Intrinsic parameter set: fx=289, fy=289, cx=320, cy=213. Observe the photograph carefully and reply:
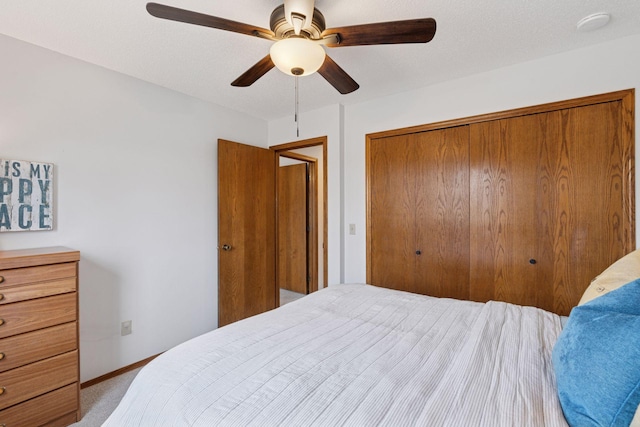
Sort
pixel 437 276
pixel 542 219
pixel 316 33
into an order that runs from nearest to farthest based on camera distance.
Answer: pixel 316 33 → pixel 542 219 → pixel 437 276

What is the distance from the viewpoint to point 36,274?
1.63 m

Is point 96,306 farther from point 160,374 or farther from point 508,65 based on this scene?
point 508,65

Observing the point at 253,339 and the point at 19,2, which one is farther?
the point at 19,2

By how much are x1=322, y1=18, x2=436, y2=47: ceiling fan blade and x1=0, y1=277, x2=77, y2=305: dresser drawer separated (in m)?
2.03

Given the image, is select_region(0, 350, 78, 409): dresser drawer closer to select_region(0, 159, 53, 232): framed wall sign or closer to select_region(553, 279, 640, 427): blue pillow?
select_region(0, 159, 53, 232): framed wall sign

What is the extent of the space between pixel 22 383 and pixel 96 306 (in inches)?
24.9

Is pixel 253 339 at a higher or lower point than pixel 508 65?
lower

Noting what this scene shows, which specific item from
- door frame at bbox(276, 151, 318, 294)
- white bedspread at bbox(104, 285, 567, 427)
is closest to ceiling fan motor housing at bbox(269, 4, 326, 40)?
white bedspread at bbox(104, 285, 567, 427)

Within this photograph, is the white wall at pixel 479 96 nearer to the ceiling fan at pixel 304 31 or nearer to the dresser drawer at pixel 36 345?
A: the ceiling fan at pixel 304 31

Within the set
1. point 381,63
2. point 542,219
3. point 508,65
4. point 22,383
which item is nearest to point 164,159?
point 22,383

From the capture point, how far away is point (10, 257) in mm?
1551

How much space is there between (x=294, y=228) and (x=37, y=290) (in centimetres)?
322

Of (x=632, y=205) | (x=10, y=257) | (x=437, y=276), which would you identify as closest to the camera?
(x=10, y=257)

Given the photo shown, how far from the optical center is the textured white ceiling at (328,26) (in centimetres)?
155
